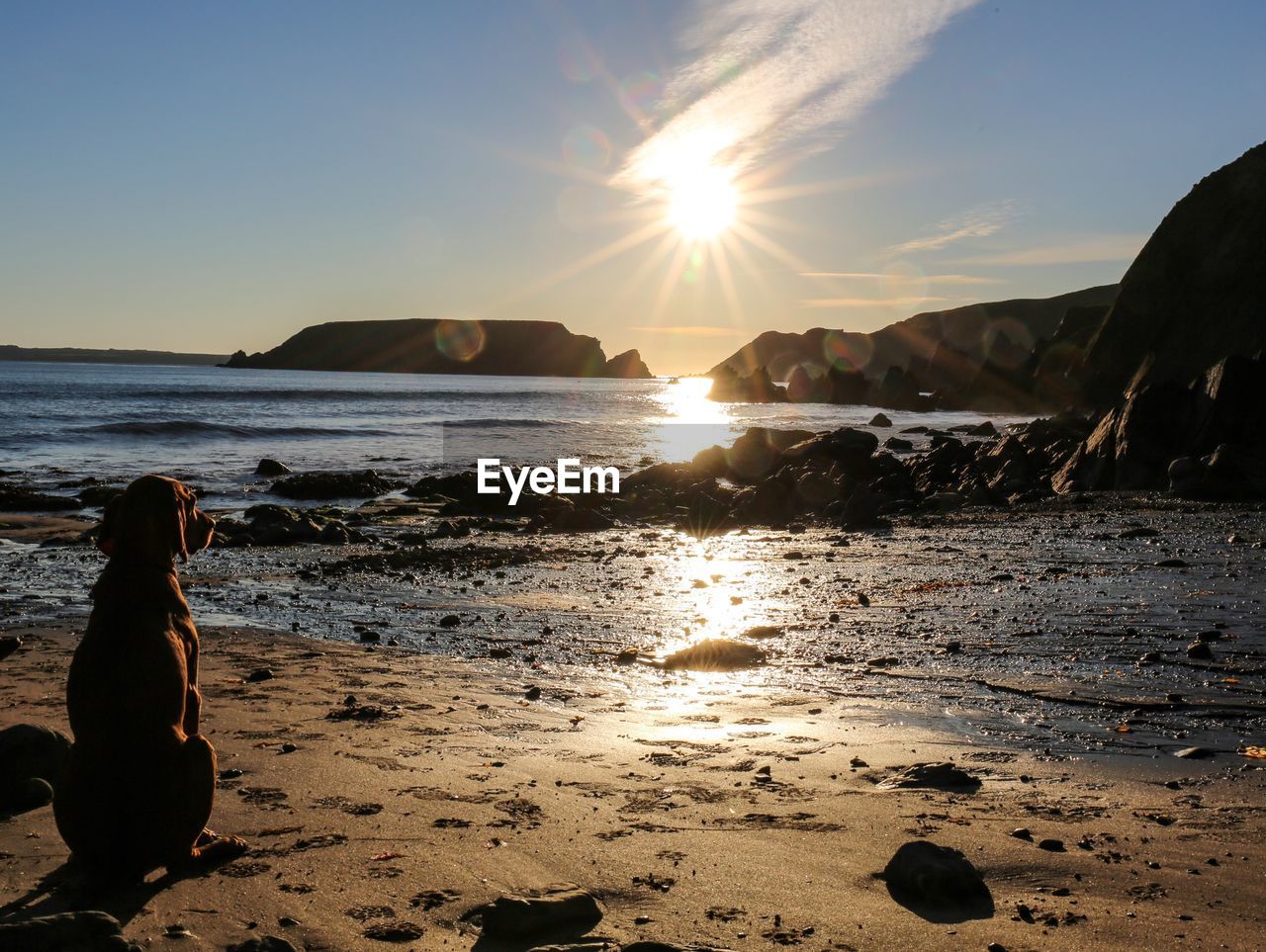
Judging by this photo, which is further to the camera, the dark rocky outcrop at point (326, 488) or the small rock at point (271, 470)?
the small rock at point (271, 470)

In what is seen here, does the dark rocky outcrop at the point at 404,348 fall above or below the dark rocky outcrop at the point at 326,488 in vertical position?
above

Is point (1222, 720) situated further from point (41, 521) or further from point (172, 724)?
point (41, 521)

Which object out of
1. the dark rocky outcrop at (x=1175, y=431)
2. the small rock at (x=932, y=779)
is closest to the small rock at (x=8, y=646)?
the small rock at (x=932, y=779)

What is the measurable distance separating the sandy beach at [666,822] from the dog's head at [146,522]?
4.21 feet

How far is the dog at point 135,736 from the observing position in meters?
3.66

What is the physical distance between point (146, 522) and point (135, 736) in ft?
2.88

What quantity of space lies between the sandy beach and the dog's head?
128 centimetres

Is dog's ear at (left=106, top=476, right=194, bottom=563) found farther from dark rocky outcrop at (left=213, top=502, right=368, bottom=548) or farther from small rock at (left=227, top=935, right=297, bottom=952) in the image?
dark rocky outcrop at (left=213, top=502, right=368, bottom=548)

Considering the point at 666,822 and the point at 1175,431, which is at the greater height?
the point at 1175,431

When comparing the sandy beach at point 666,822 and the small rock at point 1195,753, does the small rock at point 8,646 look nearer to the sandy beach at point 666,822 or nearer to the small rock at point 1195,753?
the sandy beach at point 666,822

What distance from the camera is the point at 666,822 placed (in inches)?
173

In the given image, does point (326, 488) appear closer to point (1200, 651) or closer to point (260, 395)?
point (1200, 651)

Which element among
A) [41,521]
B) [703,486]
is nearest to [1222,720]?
[703,486]

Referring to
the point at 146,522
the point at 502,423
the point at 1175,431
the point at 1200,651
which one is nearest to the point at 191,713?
the point at 146,522
